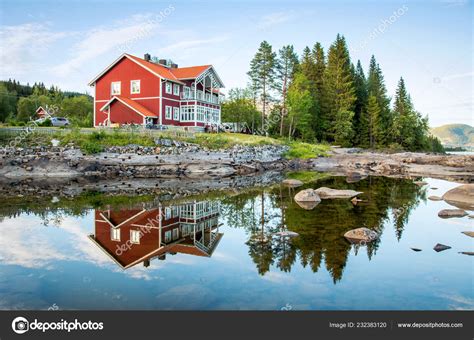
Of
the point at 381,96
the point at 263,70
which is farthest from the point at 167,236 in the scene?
the point at 381,96

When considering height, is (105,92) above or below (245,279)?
above

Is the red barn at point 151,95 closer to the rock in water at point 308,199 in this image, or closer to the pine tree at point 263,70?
the pine tree at point 263,70

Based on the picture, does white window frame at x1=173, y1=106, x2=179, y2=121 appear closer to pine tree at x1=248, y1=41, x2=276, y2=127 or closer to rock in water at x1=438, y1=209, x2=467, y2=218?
pine tree at x1=248, y1=41, x2=276, y2=127

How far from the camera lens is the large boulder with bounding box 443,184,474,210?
1587 cm

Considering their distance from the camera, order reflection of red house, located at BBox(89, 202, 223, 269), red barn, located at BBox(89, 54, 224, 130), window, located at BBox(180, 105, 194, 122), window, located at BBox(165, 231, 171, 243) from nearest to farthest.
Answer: reflection of red house, located at BBox(89, 202, 223, 269) < window, located at BBox(165, 231, 171, 243) < red barn, located at BBox(89, 54, 224, 130) < window, located at BBox(180, 105, 194, 122)

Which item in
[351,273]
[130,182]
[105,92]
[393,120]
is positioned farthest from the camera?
[393,120]

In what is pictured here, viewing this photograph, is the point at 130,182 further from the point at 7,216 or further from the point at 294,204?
the point at 294,204

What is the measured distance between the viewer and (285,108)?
48.3 m

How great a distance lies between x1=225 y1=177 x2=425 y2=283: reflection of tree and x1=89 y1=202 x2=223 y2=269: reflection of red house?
1320 millimetres

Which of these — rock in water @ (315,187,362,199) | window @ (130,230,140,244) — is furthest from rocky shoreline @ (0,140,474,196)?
window @ (130,230,140,244)

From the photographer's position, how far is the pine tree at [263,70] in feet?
156

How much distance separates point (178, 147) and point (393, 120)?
42.8 meters

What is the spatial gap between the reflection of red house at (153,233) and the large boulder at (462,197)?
1108 cm
